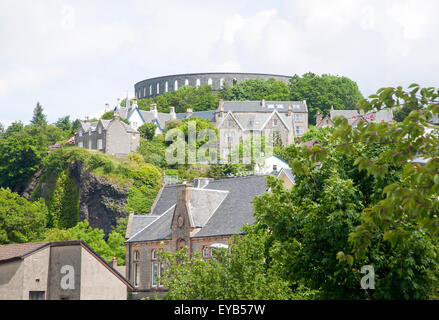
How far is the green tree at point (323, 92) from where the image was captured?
14612 cm

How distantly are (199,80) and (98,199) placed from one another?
88.5 metres

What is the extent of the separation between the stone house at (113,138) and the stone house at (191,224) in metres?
42.9

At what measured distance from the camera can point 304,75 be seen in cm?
15662

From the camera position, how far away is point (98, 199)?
9425cm

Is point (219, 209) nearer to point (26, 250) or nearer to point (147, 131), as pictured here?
point (26, 250)

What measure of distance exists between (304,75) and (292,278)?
13450 cm

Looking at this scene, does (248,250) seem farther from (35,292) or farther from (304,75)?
(304,75)

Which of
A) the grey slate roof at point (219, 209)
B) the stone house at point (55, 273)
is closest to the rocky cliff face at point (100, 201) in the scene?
the grey slate roof at point (219, 209)

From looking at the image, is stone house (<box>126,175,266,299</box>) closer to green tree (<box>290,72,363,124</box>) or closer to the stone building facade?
Result: green tree (<box>290,72,363,124</box>)

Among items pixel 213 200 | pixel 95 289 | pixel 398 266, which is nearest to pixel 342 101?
pixel 213 200

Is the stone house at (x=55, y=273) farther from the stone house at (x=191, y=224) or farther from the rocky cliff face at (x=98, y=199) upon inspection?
the rocky cliff face at (x=98, y=199)

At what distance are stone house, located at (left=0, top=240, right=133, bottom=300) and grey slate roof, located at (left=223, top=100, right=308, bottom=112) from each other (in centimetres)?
9357

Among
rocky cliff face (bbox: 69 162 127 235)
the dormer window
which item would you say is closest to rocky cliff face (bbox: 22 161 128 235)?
rocky cliff face (bbox: 69 162 127 235)

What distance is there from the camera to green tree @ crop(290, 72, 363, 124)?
14612 cm
